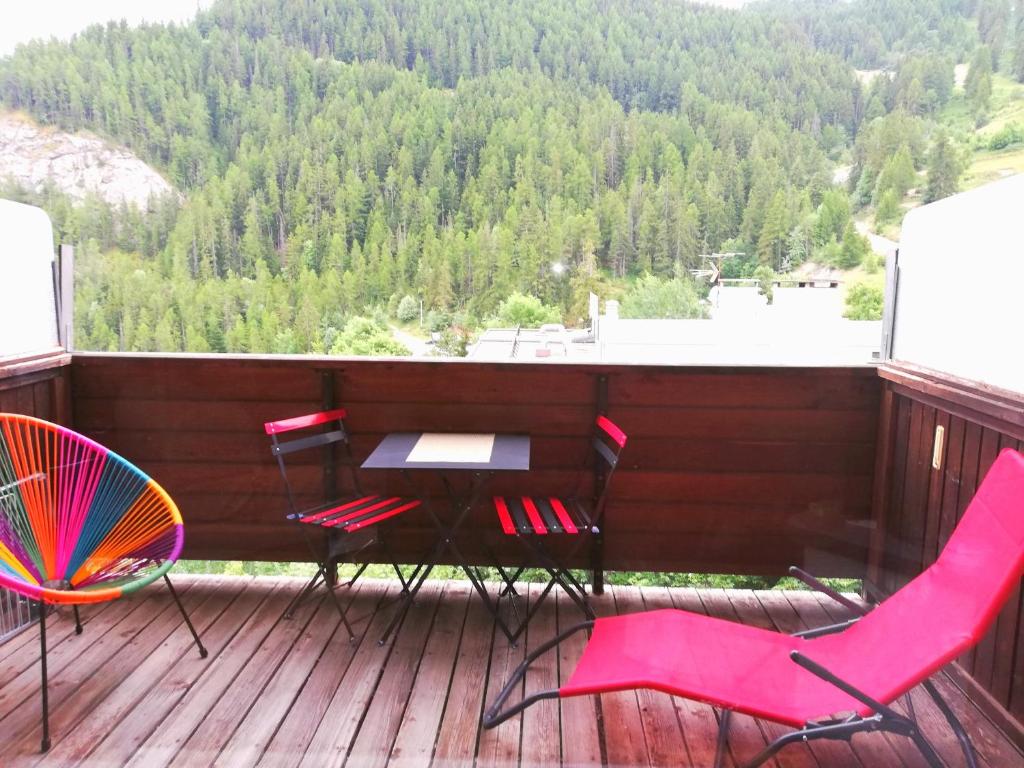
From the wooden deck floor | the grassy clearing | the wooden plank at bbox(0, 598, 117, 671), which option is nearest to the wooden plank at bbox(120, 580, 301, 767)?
the wooden deck floor

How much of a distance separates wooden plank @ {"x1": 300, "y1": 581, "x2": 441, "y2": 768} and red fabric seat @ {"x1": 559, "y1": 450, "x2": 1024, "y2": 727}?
2.54 ft

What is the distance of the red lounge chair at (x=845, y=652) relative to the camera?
70.7 inches

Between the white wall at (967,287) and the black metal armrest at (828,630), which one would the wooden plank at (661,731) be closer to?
the black metal armrest at (828,630)

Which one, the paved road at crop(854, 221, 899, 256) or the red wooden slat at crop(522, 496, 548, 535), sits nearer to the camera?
the red wooden slat at crop(522, 496, 548, 535)

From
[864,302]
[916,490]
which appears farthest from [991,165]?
[916,490]

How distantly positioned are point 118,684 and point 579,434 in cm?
217

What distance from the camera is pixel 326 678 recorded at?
2652 millimetres

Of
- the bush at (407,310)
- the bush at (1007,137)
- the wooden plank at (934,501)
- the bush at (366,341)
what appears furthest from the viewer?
the bush at (407,310)

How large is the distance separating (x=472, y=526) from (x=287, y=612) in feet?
3.11

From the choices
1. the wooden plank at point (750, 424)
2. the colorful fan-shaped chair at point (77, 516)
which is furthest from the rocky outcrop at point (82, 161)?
the wooden plank at point (750, 424)

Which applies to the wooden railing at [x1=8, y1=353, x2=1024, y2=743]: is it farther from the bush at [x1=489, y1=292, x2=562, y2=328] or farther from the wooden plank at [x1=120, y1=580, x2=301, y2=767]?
the bush at [x1=489, y1=292, x2=562, y2=328]

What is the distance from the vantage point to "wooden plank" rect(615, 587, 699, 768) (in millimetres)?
2197

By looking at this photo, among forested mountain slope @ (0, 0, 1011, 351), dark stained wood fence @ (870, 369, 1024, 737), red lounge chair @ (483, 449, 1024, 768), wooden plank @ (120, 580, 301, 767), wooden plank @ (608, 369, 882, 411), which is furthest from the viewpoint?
forested mountain slope @ (0, 0, 1011, 351)

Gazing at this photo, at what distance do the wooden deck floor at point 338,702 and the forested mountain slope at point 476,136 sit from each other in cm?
193
